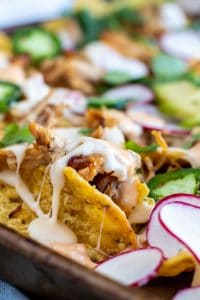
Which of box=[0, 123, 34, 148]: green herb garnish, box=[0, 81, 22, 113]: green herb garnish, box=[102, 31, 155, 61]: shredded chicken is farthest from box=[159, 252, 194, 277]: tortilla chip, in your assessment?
box=[102, 31, 155, 61]: shredded chicken

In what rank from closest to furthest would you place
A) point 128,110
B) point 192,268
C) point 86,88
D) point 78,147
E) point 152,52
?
point 192,268 → point 78,147 → point 128,110 → point 86,88 → point 152,52

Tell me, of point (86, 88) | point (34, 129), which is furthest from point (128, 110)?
point (34, 129)

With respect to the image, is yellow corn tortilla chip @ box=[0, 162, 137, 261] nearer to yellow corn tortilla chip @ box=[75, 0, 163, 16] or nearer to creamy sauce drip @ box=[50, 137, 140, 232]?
creamy sauce drip @ box=[50, 137, 140, 232]

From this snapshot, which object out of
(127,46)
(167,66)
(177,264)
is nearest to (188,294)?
(177,264)

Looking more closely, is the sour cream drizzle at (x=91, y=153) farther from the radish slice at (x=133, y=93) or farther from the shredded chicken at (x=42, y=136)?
the radish slice at (x=133, y=93)

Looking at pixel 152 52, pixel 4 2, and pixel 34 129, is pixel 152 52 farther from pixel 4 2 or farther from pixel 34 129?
pixel 34 129

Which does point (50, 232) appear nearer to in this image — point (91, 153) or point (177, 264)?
point (91, 153)

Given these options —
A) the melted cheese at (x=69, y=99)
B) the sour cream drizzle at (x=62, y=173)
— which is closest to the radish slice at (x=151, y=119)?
the melted cheese at (x=69, y=99)
